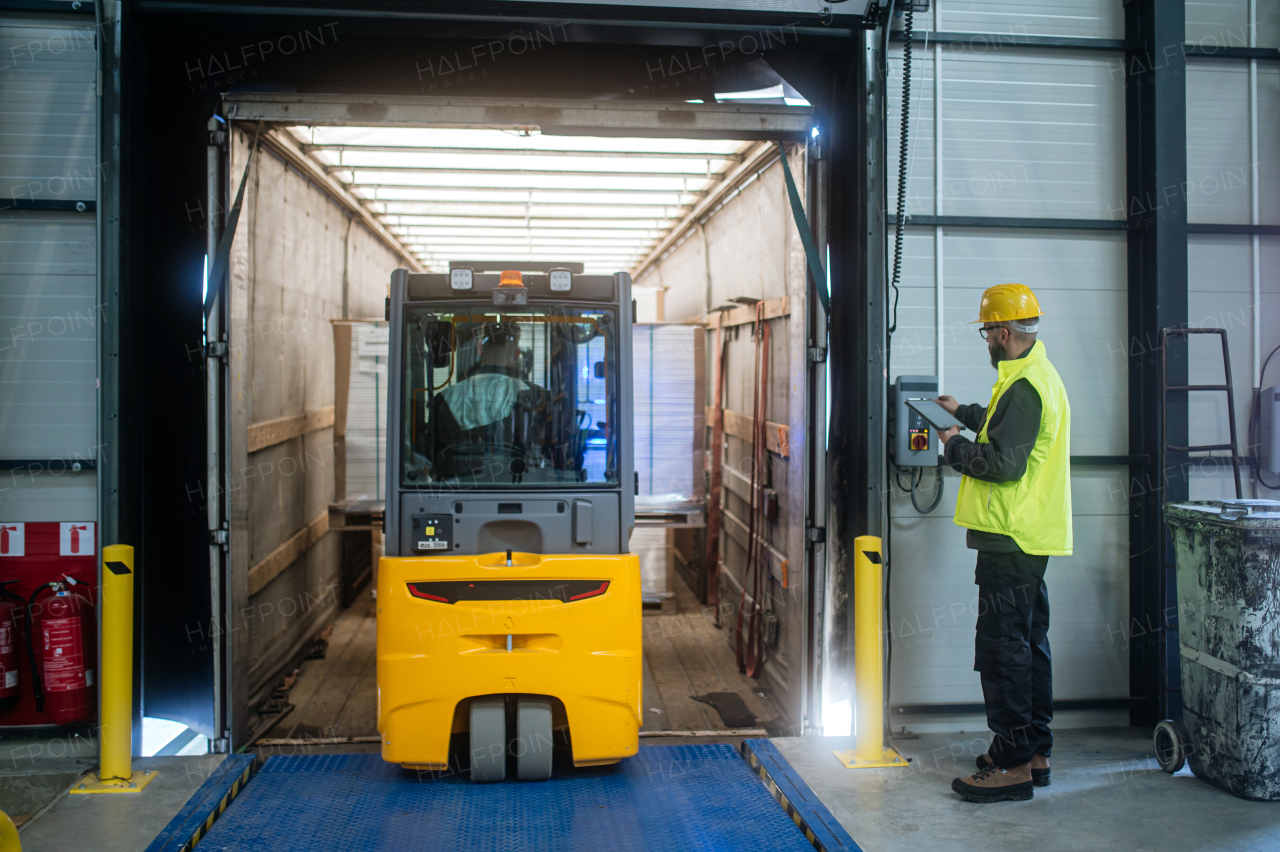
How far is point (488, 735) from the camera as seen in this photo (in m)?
4.29

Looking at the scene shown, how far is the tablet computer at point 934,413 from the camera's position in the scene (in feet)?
15.3

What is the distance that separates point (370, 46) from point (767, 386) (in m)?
3.47

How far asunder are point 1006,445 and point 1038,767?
5.50 ft

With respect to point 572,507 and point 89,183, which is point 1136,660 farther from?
point 89,183

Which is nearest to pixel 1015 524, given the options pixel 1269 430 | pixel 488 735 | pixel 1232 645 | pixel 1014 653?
pixel 1014 653

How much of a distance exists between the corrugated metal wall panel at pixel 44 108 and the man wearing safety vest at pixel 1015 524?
498cm

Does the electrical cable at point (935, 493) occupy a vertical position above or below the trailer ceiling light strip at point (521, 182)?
below

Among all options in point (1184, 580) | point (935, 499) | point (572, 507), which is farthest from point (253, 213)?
point (1184, 580)

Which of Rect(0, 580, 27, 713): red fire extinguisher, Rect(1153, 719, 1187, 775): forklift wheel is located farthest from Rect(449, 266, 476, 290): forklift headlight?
Rect(1153, 719, 1187, 775): forklift wheel

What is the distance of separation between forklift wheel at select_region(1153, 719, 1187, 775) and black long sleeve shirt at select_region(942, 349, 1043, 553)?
150 cm

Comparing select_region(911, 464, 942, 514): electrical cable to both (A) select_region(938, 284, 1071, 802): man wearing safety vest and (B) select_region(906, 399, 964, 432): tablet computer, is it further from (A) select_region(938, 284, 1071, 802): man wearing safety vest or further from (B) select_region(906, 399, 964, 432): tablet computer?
(A) select_region(938, 284, 1071, 802): man wearing safety vest

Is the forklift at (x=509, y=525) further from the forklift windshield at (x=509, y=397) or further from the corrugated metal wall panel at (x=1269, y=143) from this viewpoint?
the corrugated metal wall panel at (x=1269, y=143)

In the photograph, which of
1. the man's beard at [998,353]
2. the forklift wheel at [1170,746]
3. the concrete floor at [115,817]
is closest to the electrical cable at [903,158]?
the man's beard at [998,353]

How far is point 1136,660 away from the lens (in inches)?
209
